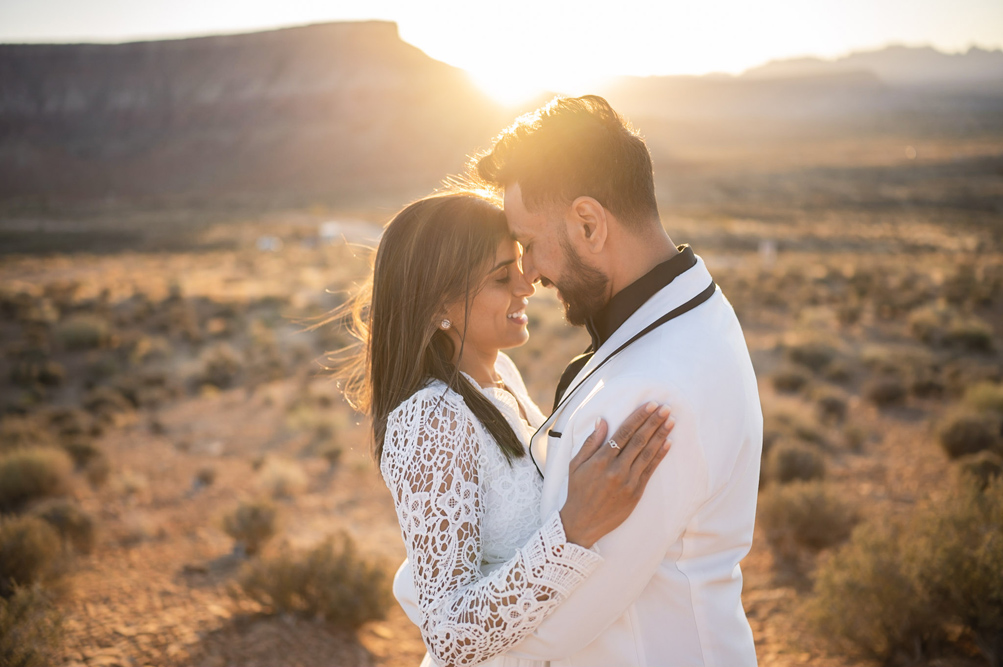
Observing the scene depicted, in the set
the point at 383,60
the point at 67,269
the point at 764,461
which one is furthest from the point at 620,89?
the point at 764,461

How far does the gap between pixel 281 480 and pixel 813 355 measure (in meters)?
10.0

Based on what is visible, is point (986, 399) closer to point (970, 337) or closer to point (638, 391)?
point (970, 337)

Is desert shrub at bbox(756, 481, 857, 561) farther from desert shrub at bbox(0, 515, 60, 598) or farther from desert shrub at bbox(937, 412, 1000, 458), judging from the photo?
desert shrub at bbox(0, 515, 60, 598)

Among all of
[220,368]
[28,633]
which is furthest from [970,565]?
[220,368]

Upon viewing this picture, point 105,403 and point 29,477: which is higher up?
point 29,477

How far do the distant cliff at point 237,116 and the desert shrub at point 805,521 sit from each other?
67237 mm

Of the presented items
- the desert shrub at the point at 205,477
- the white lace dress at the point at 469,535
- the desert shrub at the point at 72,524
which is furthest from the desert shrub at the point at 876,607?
the desert shrub at the point at 205,477

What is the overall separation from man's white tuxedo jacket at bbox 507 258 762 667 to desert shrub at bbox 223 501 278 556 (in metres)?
4.89

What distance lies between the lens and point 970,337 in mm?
12906

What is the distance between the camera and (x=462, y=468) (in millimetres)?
1842

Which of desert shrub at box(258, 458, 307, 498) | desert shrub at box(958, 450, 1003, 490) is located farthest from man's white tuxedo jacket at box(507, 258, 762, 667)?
desert shrub at box(258, 458, 307, 498)

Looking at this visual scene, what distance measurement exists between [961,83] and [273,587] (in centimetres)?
21980

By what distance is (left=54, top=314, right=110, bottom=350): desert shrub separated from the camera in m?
14.5

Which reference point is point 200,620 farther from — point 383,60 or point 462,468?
point 383,60
